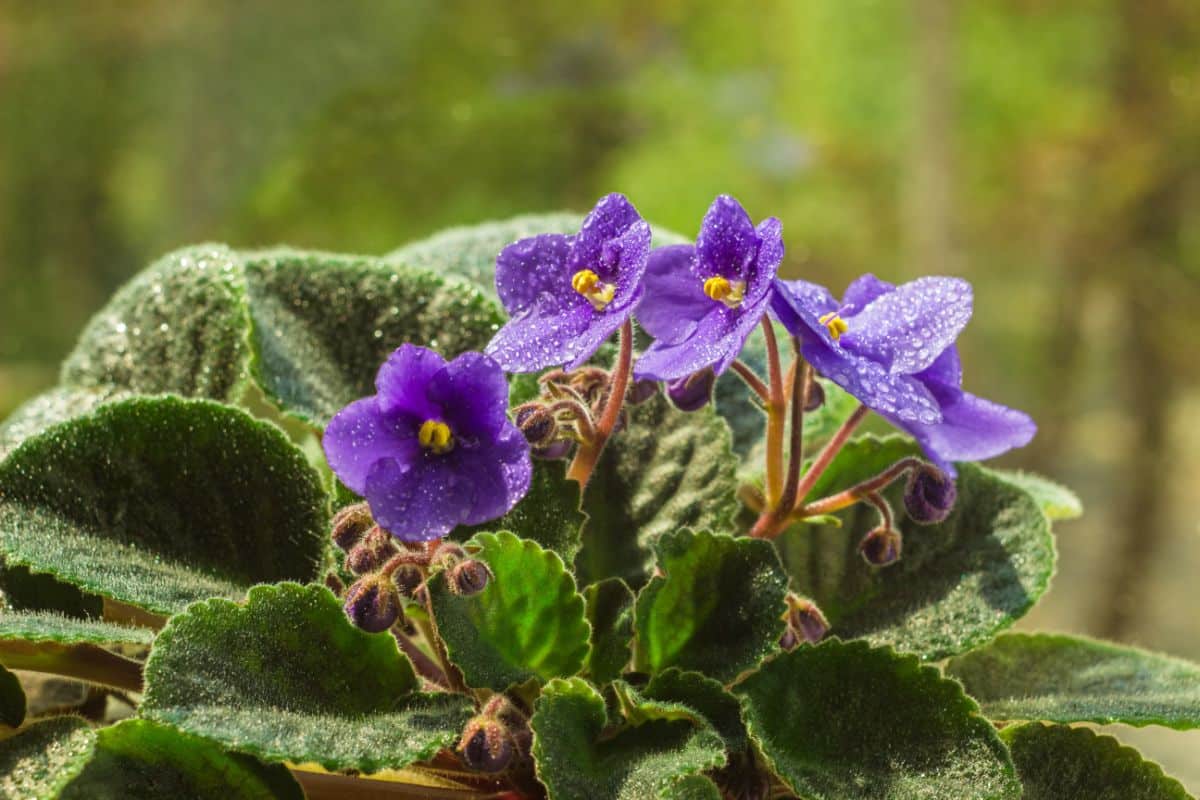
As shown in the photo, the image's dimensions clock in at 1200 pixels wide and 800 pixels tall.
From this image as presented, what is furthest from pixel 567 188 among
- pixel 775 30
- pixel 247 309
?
pixel 247 309

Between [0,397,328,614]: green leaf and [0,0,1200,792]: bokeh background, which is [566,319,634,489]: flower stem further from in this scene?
[0,0,1200,792]: bokeh background

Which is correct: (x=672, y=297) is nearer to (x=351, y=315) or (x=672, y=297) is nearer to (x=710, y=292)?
(x=710, y=292)

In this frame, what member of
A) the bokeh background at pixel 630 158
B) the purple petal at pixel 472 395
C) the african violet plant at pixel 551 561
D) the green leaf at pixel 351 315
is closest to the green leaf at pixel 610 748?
the african violet plant at pixel 551 561

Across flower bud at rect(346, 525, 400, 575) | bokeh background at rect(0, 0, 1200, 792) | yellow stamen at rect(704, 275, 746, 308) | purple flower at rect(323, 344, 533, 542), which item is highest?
bokeh background at rect(0, 0, 1200, 792)

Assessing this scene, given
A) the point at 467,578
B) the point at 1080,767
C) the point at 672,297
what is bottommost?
the point at 1080,767

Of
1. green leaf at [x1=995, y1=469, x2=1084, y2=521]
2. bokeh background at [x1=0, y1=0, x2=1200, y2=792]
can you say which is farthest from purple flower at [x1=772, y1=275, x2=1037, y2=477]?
bokeh background at [x1=0, y1=0, x2=1200, y2=792]

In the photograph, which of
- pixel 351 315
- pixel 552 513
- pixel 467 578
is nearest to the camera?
pixel 467 578

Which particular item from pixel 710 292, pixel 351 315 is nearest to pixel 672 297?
pixel 710 292
